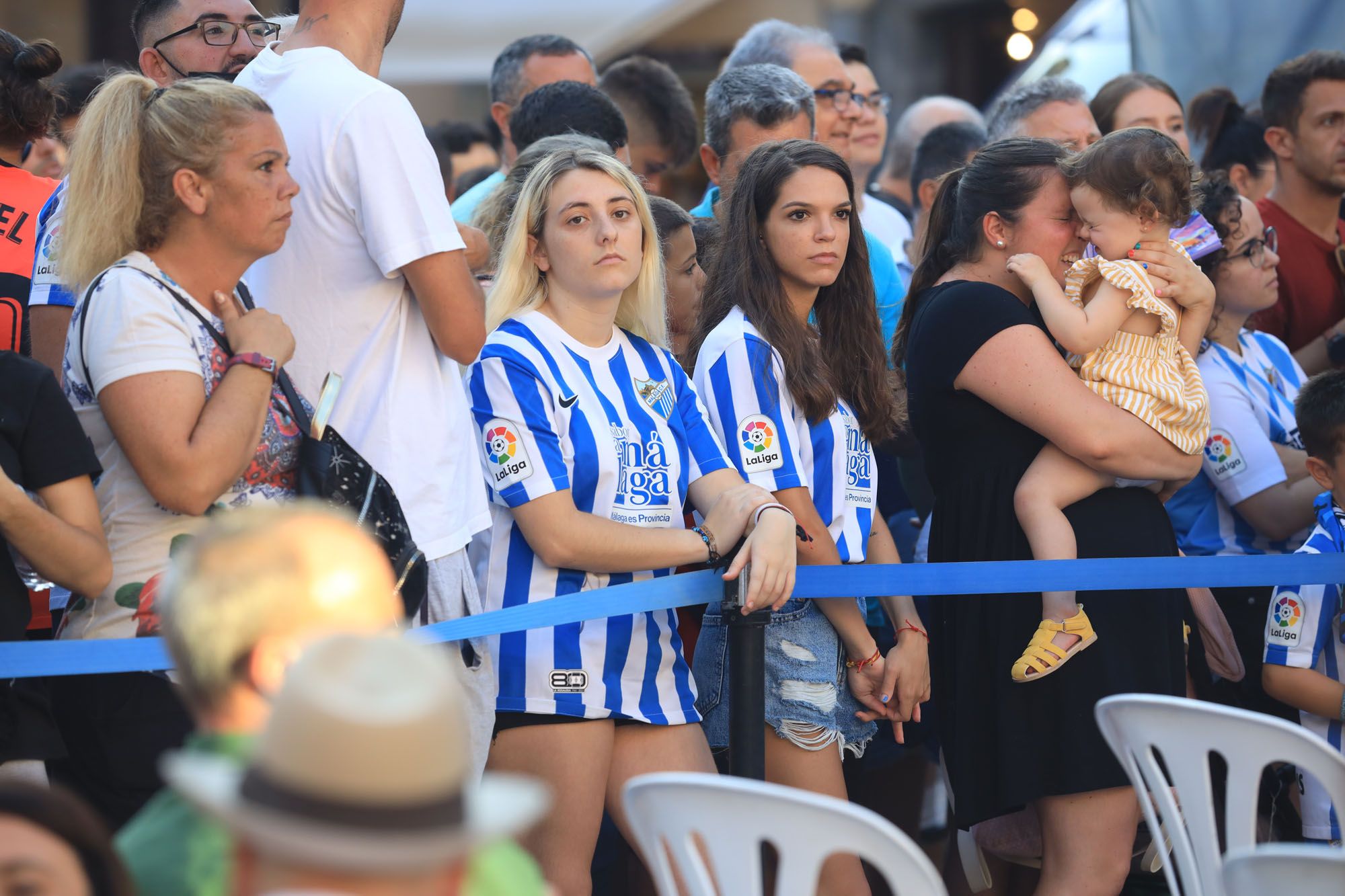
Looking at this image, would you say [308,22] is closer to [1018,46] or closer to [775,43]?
[775,43]

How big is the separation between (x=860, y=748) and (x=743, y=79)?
2.26 metres

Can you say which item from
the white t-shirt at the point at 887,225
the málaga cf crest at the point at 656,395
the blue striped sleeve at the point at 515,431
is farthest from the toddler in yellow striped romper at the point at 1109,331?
the white t-shirt at the point at 887,225

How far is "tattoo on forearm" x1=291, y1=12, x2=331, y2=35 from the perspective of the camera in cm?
291

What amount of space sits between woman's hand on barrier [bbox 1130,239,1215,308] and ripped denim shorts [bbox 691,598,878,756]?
3.78 feet

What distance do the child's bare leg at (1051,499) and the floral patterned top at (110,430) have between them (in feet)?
5.56

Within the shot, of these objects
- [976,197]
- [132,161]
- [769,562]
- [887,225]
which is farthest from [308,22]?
[887,225]

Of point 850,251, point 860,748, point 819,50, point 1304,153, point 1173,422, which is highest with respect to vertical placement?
point 819,50

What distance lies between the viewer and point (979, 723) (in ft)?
10.8

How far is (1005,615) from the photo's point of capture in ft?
10.8

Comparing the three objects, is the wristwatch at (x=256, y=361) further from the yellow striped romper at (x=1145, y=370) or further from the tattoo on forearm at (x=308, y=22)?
the yellow striped romper at (x=1145, y=370)

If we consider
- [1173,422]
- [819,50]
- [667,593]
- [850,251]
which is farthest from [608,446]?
[819,50]

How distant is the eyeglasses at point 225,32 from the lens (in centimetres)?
361

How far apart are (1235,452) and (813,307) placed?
1389 millimetres

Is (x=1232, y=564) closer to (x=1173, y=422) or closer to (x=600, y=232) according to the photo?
(x=1173, y=422)
